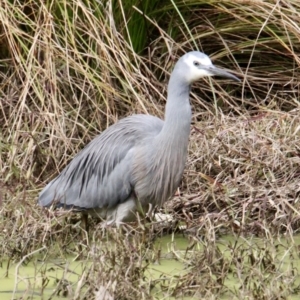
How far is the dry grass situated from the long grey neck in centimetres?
46

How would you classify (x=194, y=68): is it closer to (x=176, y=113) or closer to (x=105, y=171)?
(x=176, y=113)

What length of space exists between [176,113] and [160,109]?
1.33 metres

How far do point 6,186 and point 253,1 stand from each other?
210cm

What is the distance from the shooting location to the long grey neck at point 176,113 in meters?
Result: 5.58

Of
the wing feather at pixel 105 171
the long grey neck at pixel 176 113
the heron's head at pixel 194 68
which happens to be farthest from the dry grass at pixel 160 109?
the heron's head at pixel 194 68

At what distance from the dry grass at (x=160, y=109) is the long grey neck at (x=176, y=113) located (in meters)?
0.46

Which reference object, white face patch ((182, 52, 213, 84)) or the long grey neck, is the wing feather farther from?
white face patch ((182, 52, 213, 84))

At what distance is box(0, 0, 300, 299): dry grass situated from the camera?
5438 millimetres

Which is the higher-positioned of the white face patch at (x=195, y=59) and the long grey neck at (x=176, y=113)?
the white face patch at (x=195, y=59)

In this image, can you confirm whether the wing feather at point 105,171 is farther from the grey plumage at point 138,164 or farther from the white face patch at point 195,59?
the white face patch at point 195,59

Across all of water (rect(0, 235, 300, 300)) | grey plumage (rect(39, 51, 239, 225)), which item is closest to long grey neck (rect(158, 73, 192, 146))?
grey plumage (rect(39, 51, 239, 225))

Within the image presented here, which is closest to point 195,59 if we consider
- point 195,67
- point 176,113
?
point 195,67

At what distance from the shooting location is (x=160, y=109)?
6.91 meters

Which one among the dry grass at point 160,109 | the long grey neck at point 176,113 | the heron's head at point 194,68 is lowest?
the dry grass at point 160,109
